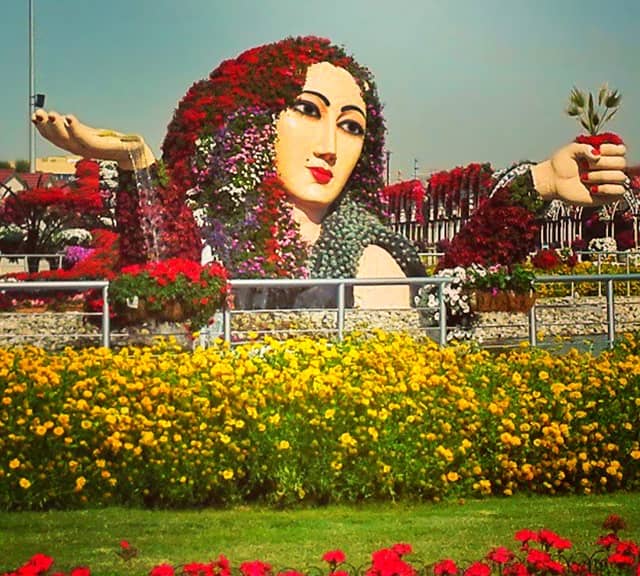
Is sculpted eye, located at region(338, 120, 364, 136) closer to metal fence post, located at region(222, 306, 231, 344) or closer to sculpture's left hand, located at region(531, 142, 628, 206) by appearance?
sculpture's left hand, located at region(531, 142, 628, 206)

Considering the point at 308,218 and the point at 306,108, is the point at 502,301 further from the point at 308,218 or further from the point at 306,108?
the point at 306,108

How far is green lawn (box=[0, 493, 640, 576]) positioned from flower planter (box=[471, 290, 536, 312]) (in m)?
4.51

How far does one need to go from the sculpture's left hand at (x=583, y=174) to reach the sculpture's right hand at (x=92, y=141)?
3731 mm

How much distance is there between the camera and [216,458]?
18.2ft

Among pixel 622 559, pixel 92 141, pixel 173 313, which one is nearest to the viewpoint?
pixel 622 559

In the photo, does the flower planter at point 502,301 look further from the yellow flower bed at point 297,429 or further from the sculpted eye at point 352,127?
the yellow flower bed at point 297,429

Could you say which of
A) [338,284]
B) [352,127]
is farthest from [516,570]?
[352,127]

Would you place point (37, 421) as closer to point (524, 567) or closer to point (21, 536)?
point (21, 536)

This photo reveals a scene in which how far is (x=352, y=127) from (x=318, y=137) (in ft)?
1.39

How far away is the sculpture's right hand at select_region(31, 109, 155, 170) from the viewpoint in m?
9.08

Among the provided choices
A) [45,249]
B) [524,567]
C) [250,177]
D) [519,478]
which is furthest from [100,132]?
[45,249]

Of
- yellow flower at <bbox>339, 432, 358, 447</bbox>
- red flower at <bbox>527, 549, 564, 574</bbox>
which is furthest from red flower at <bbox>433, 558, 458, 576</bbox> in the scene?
yellow flower at <bbox>339, 432, 358, 447</bbox>

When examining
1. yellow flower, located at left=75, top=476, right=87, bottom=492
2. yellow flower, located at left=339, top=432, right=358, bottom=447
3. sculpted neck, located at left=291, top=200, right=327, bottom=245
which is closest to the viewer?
yellow flower, located at left=75, top=476, right=87, bottom=492

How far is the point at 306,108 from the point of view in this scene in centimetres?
1047
